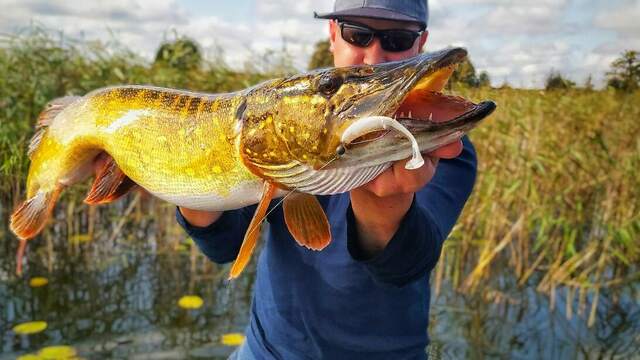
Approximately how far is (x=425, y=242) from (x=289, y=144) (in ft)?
1.32

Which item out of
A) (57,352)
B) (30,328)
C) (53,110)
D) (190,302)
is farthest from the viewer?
(190,302)

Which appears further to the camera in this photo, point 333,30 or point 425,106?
point 333,30

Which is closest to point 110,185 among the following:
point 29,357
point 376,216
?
point 376,216

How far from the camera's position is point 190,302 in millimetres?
4418

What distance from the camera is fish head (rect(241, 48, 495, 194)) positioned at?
3.42ft

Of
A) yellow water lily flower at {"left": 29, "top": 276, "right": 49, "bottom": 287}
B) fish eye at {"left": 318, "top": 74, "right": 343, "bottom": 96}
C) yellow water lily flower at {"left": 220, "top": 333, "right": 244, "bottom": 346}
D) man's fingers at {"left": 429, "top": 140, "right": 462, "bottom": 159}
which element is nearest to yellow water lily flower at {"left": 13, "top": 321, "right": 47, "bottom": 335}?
yellow water lily flower at {"left": 29, "top": 276, "right": 49, "bottom": 287}

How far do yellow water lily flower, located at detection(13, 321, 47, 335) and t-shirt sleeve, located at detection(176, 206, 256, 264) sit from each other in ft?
8.36

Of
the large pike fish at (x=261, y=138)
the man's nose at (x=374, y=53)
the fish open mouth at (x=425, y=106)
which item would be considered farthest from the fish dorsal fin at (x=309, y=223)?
the man's nose at (x=374, y=53)

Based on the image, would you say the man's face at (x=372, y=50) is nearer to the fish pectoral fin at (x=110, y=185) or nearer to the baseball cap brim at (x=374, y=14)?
the baseball cap brim at (x=374, y=14)

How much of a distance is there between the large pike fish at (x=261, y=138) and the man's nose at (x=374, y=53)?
0.65 meters

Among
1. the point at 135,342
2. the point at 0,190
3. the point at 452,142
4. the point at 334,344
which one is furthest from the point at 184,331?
the point at 452,142

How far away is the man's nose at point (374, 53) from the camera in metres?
1.93

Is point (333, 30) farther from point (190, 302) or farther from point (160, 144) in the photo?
point (190, 302)

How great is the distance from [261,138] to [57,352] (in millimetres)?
3006
